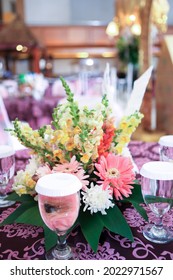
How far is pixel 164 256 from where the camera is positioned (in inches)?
30.0

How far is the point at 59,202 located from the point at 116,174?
22cm

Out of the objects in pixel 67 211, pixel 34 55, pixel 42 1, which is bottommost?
pixel 34 55

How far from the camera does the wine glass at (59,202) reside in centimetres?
69

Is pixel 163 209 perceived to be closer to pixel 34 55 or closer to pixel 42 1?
pixel 34 55

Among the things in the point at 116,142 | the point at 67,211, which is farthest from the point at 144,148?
the point at 67,211

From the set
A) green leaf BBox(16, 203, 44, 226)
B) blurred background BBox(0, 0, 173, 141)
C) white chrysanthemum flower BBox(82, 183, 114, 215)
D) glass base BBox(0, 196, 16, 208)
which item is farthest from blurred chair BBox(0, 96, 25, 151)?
blurred background BBox(0, 0, 173, 141)

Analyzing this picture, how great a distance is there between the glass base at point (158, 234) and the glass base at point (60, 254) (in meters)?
0.21

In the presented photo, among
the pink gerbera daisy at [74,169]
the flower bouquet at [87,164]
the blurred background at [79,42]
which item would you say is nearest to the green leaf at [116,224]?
the flower bouquet at [87,164]

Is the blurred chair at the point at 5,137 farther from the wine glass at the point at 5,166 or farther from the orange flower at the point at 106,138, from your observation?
the orange flower at the point at 106,138

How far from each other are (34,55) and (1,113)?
6071 mm

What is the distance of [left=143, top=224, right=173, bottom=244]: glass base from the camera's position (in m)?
0.82

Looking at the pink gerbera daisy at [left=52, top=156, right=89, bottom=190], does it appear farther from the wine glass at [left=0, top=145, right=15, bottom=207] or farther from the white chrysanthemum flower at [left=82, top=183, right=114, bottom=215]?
the wine glass at [left=0, top=145, right=15, bottom=207]

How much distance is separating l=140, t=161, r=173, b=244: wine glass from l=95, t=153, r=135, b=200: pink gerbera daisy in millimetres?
53

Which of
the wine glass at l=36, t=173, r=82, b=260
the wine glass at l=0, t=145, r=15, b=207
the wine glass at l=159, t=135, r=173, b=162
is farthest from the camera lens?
the wine glass at l=159, t=135, r=173, b=162
